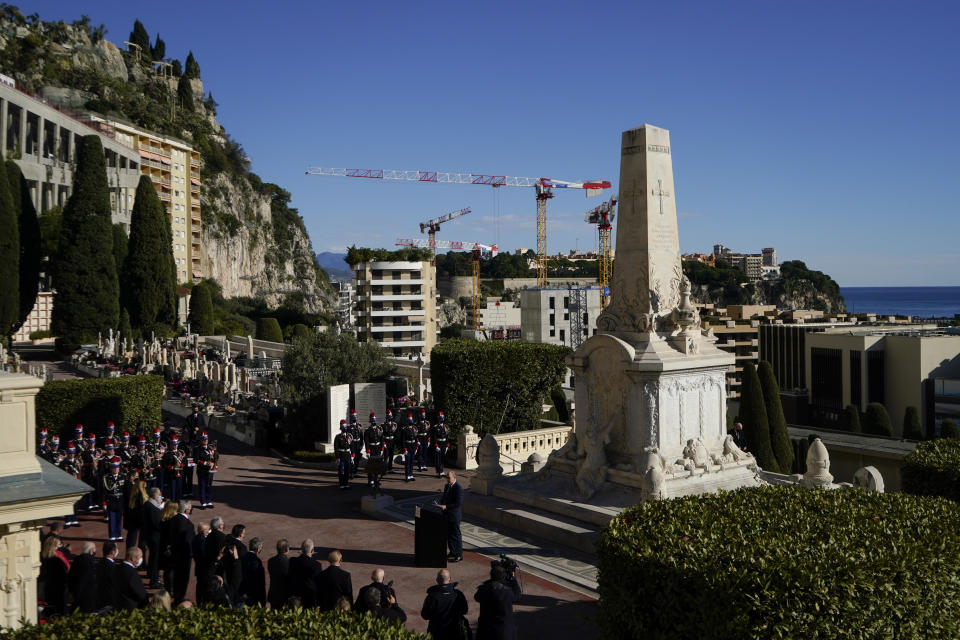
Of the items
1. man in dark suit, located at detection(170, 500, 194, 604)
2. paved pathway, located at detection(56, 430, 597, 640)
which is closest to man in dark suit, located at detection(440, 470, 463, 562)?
paved pathway, located at detection(56, 430, 597, 640)

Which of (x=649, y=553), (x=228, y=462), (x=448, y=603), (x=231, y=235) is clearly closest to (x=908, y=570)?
(x=649, y=553)

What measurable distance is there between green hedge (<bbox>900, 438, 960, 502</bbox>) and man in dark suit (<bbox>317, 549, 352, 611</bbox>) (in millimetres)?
9829

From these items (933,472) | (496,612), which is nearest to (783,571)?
(496,612)

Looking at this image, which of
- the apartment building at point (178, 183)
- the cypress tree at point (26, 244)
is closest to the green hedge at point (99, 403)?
the cypress tree at point (26, 244)

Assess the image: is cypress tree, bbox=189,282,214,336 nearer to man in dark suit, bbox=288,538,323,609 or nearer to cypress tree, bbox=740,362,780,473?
cypress tree, bbox=740,362,780,473

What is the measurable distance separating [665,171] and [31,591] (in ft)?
43.5

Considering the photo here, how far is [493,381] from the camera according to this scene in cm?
2484

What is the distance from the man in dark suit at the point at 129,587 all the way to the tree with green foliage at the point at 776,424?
829 inches

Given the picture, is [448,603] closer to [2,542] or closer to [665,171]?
[2,542]

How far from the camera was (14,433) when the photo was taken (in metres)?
8.49

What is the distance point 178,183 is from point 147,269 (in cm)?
4768

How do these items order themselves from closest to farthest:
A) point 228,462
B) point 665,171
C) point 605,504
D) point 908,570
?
point 908,570 < point 605,504 < point 665,171 < point 228,462

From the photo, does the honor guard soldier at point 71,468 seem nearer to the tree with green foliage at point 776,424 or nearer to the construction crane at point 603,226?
the tree with green foliage at point 776,424

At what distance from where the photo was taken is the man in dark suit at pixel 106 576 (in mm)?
9430
